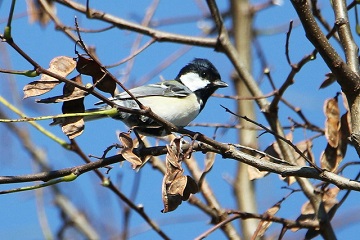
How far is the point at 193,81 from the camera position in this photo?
369 cm

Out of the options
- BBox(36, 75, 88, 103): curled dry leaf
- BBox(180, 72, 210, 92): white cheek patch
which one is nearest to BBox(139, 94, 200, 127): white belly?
BBox(180, 72, 210, 92): white cheek patch

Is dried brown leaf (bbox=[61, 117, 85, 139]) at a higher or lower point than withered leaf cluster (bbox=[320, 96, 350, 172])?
higher

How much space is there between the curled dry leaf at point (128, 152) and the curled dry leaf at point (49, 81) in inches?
10.0

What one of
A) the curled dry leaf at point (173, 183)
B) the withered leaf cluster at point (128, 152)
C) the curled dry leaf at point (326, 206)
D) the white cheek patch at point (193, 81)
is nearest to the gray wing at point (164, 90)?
the white cheek patch at point (193, 81)

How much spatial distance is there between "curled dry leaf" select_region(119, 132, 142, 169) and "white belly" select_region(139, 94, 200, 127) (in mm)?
1238

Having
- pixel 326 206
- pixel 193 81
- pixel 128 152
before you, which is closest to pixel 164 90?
pixel 193 81

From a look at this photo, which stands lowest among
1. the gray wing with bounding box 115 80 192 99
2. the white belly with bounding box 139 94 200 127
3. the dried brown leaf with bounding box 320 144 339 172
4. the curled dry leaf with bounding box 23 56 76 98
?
the dried brown leaf with bounding box 320 144 339 172

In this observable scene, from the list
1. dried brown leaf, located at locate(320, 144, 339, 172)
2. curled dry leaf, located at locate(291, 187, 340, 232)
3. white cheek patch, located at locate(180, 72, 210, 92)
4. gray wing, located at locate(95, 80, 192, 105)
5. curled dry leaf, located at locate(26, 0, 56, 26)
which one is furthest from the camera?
white cheek patch, located at locate(180, 72, 210, 92)

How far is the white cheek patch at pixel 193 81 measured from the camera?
11.9 feet

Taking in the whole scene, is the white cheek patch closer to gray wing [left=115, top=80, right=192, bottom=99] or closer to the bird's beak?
the bird's beak

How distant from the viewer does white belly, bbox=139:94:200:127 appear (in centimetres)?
314

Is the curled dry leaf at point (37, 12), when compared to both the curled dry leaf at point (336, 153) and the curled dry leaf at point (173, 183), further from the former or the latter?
the curled dry leaf at point (173, 183)

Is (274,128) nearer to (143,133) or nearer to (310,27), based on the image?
(143,133)

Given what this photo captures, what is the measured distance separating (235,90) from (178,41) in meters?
1.53
